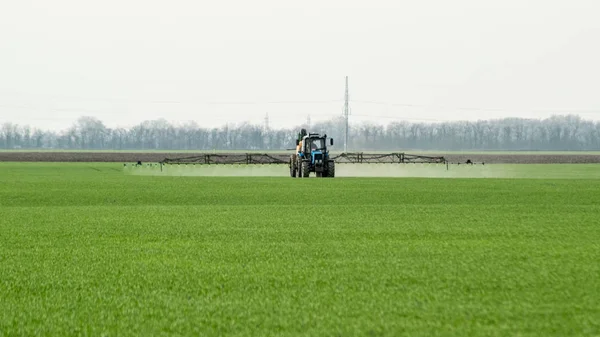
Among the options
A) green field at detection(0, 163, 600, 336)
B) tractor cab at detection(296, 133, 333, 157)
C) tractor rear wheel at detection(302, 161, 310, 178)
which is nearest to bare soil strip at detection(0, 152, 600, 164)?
tractor cab at detection(296, 133, 333, 157)

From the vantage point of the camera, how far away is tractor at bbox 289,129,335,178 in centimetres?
4101

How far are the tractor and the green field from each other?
65.1 ft

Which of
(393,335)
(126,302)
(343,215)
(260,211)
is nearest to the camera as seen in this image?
(393,335)

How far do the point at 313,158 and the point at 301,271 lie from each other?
31044mm

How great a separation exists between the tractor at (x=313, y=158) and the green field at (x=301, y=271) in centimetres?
1983

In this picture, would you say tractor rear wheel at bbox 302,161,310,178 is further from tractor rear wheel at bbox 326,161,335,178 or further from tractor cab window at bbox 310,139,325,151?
tractor cab window at bbox 310,139,325,151

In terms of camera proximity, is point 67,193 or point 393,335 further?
point 67,193

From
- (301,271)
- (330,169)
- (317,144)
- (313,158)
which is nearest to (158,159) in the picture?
(317,144)

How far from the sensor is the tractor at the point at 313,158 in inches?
1614

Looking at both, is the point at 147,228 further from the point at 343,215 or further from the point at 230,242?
the point at 343,215

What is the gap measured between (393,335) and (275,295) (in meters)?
2.08

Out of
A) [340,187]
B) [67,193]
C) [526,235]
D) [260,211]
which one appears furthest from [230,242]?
[340,187]

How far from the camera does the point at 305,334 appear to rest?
6902 millimetres

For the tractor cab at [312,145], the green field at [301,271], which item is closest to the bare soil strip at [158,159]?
the tractor cab at [312,145]
